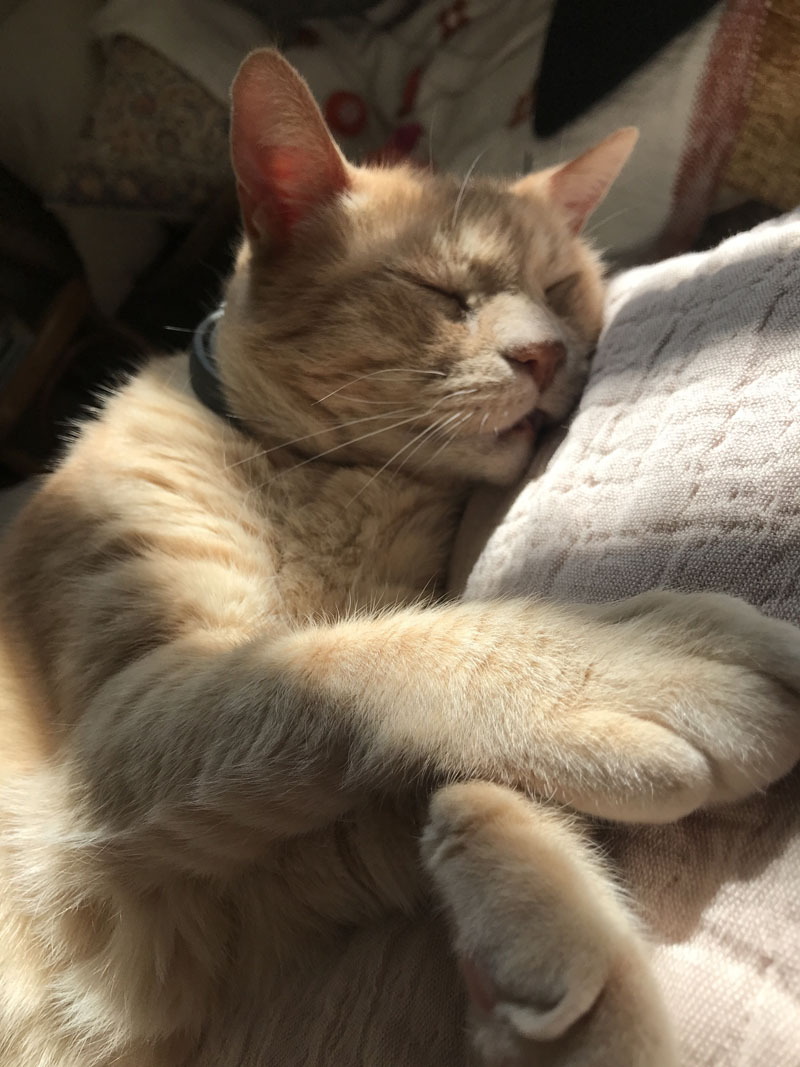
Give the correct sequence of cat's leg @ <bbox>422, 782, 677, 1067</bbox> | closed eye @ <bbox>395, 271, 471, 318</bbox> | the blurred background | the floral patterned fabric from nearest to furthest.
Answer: cat's leg @ <bbox>422, 782, 677, 1067</bbox>
closed eye @ <bbox>395, 271, 471, 318</bbox>
the blurred background
the floral patterned fabric

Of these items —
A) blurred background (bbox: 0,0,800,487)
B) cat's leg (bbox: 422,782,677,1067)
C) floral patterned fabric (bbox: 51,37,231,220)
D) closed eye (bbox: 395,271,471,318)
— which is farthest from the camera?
floral patterned fabric (bbox: 51,37,231,220)

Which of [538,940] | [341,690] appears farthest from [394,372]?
Result: [538,940]

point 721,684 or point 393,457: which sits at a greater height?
point 721,684

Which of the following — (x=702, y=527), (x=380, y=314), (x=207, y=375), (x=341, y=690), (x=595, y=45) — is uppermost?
(x=595, y=45)

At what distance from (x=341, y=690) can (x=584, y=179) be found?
103 centimetres

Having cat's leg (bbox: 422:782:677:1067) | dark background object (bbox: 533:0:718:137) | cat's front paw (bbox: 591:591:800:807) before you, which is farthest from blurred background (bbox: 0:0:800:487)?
cat's leg (bbox: 422:782:677:1067)

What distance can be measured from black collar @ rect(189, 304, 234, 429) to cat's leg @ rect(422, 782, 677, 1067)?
0.78 meters

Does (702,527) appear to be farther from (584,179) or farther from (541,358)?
(584,179)

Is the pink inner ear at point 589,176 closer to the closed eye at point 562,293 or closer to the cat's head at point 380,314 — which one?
the cat's head at point 380,314

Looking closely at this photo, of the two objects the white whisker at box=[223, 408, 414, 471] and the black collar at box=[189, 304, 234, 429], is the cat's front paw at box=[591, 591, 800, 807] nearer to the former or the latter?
the white whisker at box=[223, 408, 414, 471]

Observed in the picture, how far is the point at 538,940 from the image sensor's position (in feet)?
1.64

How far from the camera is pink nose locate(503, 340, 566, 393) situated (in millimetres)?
1031

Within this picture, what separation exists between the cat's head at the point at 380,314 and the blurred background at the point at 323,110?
6.9 inches

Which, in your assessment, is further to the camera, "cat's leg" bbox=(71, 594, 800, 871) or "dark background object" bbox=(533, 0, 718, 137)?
"dark background object" bbox=(533, 0, 718, 137)
